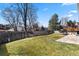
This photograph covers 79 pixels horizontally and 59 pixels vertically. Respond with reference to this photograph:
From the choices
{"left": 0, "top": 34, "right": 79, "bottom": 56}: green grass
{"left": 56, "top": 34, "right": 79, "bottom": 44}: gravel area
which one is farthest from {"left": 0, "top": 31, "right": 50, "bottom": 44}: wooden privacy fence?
{"left": 56, "top": 34, "right": 79, "bottom": 44}: gravel area

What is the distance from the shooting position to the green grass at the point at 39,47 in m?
1.71

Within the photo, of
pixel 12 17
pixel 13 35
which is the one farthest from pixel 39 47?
pixel 12 17

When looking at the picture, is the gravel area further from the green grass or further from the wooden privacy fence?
the wooden privacy fence

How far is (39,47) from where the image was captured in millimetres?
1728

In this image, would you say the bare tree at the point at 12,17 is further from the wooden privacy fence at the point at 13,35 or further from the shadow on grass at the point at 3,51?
the shadow on grass at the point at 3,51

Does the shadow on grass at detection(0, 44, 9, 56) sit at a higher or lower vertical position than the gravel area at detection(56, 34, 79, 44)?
lower

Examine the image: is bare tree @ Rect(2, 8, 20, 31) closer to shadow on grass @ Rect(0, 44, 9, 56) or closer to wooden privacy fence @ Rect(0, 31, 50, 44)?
wooden privacy fence @ Rect(0, 31, 50, 44)

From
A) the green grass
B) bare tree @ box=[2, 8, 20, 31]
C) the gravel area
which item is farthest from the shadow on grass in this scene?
the gravel area

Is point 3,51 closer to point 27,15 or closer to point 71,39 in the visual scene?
point 27,15

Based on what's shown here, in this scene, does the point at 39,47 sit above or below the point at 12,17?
below

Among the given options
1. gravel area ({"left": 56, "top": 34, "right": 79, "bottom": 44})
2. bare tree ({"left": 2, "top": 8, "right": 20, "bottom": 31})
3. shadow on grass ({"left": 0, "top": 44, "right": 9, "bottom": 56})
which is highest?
→ bare tree ({"left": 2, "top": 8, "right": 20, "bottom": 31})

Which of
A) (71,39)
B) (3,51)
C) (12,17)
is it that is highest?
(12,17)

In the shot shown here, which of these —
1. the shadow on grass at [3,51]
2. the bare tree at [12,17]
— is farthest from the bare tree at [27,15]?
the shadow on grass at [3,51]

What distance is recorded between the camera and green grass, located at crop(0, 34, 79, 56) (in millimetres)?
1708
